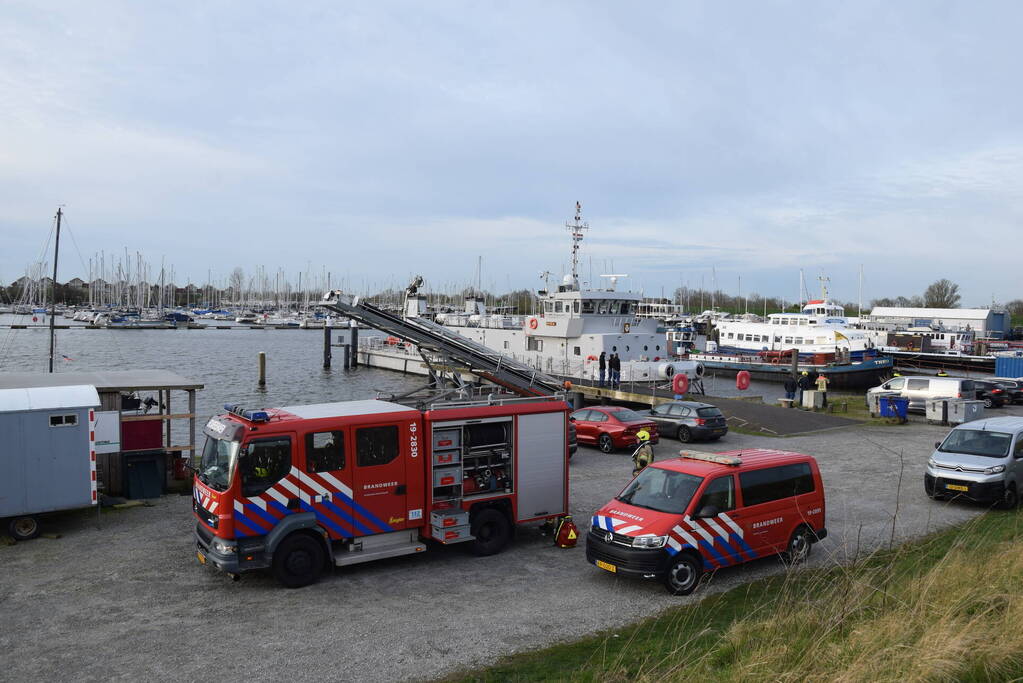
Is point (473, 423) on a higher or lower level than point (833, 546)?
higher

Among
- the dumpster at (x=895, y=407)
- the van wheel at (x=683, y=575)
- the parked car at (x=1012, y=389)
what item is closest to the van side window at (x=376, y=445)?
the van wheel at (x=683, y=575)

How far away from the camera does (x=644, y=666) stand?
7.24 metres

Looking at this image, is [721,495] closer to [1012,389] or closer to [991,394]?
[991,394]

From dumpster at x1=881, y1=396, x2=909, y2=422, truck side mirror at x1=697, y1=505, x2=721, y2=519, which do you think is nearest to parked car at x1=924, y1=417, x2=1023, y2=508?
truck side mirror at x1=697, y1=505, x2=721, y2=519

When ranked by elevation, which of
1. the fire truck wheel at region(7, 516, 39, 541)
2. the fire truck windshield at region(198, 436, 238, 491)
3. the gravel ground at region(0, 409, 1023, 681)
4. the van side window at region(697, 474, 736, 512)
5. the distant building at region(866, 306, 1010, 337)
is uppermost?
the distant building at region(866, 306, 1010, 337)

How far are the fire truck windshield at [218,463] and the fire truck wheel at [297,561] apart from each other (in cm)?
118

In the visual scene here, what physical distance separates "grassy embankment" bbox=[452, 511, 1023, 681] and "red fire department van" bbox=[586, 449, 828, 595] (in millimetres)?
610

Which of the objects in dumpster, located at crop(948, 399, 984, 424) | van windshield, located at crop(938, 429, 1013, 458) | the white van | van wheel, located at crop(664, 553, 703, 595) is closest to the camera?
van wheel, located at crop(664, 553, 703, 595)

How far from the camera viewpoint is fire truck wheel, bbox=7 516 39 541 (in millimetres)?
12133

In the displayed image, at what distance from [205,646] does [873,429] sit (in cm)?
2395

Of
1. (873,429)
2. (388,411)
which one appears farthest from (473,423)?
(873,429)

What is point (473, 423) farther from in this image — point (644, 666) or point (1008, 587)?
point (1008, 587)

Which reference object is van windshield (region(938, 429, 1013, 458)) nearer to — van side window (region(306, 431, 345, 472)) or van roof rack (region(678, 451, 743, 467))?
van roof rack (region(678, 451, 743, 467))

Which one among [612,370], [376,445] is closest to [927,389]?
[612,370]
